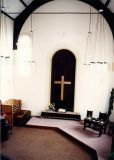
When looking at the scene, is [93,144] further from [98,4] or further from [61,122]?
[98,4]

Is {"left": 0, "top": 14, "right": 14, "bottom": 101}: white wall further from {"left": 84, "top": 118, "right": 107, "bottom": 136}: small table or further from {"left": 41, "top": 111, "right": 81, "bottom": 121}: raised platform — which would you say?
{"left": 84, "top": 118, "right": 107, "bottom": 136}: small table

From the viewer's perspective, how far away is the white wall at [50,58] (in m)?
10.4

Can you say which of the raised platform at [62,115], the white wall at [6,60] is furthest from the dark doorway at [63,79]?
the white wall at [6,60]

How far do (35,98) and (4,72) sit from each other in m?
2.10

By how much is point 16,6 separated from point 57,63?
3.19 metres

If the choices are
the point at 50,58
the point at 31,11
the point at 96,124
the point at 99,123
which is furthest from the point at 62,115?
the point at 31,11

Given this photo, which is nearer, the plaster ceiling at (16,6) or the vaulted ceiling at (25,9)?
the plaster ceiling at (16,6)

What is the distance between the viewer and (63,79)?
10766 mm

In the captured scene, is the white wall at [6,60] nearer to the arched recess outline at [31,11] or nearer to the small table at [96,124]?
the arched recess outline at [31,11]

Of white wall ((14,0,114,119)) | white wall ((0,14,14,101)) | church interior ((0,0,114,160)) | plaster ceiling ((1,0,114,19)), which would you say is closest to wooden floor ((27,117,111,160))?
church interior ((0,0,114,160))

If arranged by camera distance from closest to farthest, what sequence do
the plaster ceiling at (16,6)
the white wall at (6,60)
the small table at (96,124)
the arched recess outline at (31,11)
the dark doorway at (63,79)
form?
the small table at (96,124)
the plaster ceiling at (16,6)
the white wall at (6,60)
the arched recess outline at (31,11)
the dark doorway at (63,79)

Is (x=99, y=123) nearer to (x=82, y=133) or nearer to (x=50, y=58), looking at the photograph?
(x=82, y=133)

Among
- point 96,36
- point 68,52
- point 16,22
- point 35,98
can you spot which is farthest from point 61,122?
point 16,22

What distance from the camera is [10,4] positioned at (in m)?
9.22
